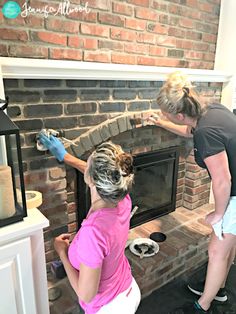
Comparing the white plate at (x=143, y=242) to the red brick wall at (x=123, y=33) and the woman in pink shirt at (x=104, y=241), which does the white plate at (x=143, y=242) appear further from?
the red brick wall at (x=123, y=33)

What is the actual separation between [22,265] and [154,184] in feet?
5.26

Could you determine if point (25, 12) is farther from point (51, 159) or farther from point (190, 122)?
point (190, 122)

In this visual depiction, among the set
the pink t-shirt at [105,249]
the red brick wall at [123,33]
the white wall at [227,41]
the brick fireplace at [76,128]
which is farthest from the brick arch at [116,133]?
the white wall at [227,41]

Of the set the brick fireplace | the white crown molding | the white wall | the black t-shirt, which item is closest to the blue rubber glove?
the brick fireplace

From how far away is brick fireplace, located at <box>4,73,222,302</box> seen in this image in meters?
1.48

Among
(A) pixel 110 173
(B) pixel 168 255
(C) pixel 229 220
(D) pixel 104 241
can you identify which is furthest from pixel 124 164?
(B) pixel 168 255

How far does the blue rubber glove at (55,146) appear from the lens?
1.51 meters

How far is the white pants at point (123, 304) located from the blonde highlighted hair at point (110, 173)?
43 cm

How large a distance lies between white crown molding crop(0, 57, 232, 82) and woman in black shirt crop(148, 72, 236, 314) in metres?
0.33

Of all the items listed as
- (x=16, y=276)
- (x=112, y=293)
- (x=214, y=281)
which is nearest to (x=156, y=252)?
(x=214, y=281)

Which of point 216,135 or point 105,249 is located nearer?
point 105,249

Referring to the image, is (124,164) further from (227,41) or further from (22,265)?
(227,41)

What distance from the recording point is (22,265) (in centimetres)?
109

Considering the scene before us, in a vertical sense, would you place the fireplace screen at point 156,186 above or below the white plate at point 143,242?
above
